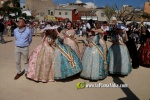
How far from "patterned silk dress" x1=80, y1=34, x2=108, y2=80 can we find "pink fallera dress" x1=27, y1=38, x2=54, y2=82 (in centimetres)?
89

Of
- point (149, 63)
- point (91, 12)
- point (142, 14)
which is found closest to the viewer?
point (149, 63)

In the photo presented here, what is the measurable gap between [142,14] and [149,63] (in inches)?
1569

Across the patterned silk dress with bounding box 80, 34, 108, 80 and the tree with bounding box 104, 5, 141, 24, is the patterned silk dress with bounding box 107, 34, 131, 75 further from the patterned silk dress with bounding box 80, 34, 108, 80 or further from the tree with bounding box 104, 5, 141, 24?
the tree with bounding box 104, 5, 141, 24

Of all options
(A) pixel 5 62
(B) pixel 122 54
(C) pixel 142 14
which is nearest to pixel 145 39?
(B) pixel 122 54

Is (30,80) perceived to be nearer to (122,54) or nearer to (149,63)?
(122,54)

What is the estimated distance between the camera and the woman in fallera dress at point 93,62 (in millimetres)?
6586

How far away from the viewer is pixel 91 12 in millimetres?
61938

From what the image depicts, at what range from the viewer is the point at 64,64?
6395 mm

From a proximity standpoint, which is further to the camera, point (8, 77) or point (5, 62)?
point (5, 62)

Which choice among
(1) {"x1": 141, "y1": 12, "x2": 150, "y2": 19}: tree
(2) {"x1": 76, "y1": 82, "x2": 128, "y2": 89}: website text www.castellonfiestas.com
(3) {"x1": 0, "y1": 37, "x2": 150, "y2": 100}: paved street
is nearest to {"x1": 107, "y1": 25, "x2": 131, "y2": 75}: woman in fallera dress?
Result: (3) {"x1": 0, "y1": 37, "x2": 150, "y2": 100}: paved street

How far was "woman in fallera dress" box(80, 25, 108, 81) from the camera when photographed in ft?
21.6

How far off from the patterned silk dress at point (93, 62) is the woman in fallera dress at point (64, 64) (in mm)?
220

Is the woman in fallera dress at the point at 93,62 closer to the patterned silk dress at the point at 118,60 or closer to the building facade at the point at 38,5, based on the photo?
the patterned silk dress at the point at 118,60

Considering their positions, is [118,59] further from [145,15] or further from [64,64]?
[145,15]
